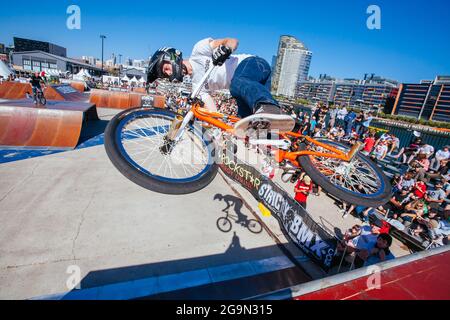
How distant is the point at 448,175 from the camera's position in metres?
7.42

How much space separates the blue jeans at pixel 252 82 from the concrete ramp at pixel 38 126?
34.5 feet

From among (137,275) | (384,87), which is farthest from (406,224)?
(384,87)

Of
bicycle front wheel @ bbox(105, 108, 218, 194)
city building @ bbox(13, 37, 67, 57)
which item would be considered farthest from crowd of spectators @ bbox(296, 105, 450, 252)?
city building @ bbox(13, 37, 67, 57)

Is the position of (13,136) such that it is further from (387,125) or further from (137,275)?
(387,125)

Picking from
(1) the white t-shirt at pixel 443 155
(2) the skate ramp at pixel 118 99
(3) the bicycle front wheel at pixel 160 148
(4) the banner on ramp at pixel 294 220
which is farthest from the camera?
(2) the skate ramp at pixel 118 99

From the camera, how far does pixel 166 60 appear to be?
2.52 metres

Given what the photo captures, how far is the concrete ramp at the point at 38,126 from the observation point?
1008cm

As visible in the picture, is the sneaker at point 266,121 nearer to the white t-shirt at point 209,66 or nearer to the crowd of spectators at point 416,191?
the white t-shirt at point 209,66

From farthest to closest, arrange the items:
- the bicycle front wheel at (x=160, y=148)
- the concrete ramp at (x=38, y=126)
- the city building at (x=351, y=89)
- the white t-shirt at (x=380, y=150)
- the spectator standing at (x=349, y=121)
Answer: the city building at (x=351, y=89)
the spectator standing at (x=349, y=121)
the white t-shirt at (x=380, y=150)
the concrete ramp at (x=38, y=126)
the bicycle front wheel at (x=160, y=148)

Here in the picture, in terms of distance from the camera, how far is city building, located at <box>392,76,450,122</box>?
390ft

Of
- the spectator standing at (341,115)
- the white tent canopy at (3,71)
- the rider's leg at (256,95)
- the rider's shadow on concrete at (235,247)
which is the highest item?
the rider's leg at (256,95)

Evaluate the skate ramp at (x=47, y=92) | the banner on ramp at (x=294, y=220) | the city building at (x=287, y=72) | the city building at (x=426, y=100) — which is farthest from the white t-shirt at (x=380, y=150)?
the city building at (x=426, y=100)

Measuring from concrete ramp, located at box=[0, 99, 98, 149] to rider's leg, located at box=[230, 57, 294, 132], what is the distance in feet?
34.6

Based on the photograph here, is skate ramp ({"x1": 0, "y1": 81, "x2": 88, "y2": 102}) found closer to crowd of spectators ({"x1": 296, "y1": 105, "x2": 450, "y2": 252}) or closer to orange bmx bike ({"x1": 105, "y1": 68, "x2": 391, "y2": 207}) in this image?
crowd of spectators ({"x1": 296, "y1": 105, "x2": 450, "y2": 252})
